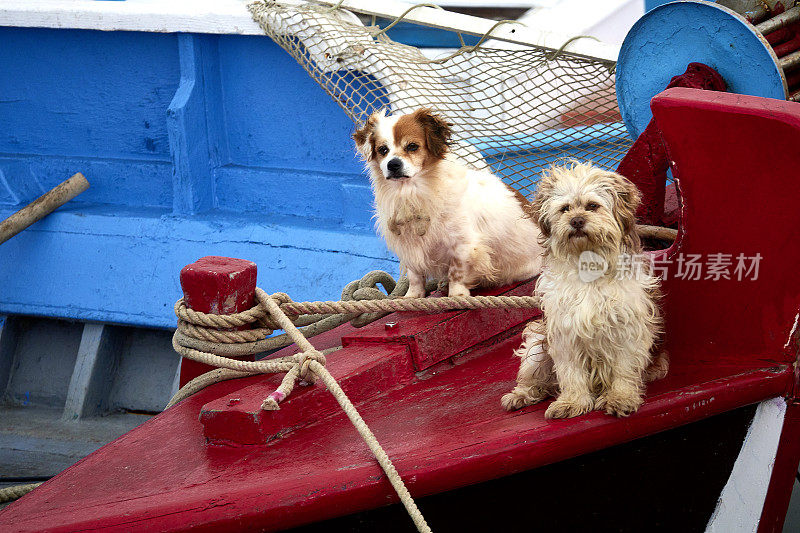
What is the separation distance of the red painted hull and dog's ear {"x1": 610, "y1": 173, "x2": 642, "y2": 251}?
0.86 ft

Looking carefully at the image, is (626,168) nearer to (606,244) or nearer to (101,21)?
(606,244)

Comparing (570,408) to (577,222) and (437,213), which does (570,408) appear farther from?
(437,213)

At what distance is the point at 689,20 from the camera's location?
2.75 meters

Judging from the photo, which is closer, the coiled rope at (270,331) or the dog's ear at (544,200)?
the dog's ear at (544,200)

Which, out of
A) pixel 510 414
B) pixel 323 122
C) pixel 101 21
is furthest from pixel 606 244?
pixel 101 21

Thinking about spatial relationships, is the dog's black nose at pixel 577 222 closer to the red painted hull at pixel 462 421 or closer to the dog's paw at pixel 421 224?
the red painted hull at pixel 462 421

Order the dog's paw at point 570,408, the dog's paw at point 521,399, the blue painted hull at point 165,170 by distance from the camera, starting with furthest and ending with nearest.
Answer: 1. the blue painted hull at point 165,170
2. the dog's paw at point 521,399
3. the dog's paw at point 570,408

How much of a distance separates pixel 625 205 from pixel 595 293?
202mm

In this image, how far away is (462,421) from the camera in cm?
197

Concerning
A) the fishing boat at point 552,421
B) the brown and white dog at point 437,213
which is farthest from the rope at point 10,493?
the brown and white dog at point 437,213

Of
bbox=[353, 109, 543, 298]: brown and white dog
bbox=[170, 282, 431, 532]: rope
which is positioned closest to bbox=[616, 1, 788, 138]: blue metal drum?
bbox=[353, 109, 543, 298]: brown and white dog

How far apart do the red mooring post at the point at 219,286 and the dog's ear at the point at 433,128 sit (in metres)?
0.82

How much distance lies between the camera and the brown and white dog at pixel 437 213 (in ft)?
9.31

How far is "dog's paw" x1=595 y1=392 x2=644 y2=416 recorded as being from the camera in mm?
1779
